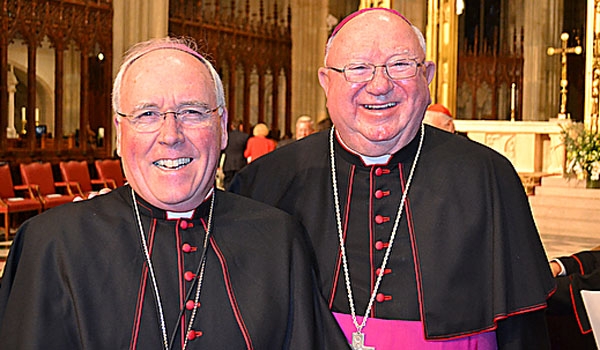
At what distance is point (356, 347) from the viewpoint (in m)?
2.63

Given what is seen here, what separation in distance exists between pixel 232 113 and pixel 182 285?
14.6 metres

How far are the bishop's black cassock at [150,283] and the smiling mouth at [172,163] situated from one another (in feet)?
0.55

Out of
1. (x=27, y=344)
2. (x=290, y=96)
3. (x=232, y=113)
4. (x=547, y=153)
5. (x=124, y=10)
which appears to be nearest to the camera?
(x=27, y=344)

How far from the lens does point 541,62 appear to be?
66.4 ft

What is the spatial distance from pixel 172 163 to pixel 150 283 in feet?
1.03

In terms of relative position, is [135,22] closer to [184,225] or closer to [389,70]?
[389,70]

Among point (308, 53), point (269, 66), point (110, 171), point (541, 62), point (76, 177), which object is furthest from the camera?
point (541, 62)

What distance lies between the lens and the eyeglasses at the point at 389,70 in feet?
8.43

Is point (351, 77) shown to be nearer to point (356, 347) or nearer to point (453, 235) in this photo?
point (453, 235)

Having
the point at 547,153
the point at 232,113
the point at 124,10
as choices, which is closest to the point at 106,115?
the point at 124,10

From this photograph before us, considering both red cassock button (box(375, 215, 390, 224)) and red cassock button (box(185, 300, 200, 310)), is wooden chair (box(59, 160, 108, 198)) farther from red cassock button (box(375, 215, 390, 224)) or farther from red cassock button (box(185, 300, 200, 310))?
red cassock button (box(185, 300, 200, 310))

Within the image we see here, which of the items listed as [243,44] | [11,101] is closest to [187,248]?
[11,101]

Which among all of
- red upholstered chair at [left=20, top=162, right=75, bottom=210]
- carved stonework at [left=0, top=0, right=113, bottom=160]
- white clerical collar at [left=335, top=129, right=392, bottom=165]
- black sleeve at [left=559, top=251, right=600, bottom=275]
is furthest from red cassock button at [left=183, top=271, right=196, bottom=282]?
carved stonework at [left=0, top=0, right=113, bottom=160]

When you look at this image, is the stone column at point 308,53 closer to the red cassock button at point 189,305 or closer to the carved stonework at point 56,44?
the carved stonework at point 56,44
